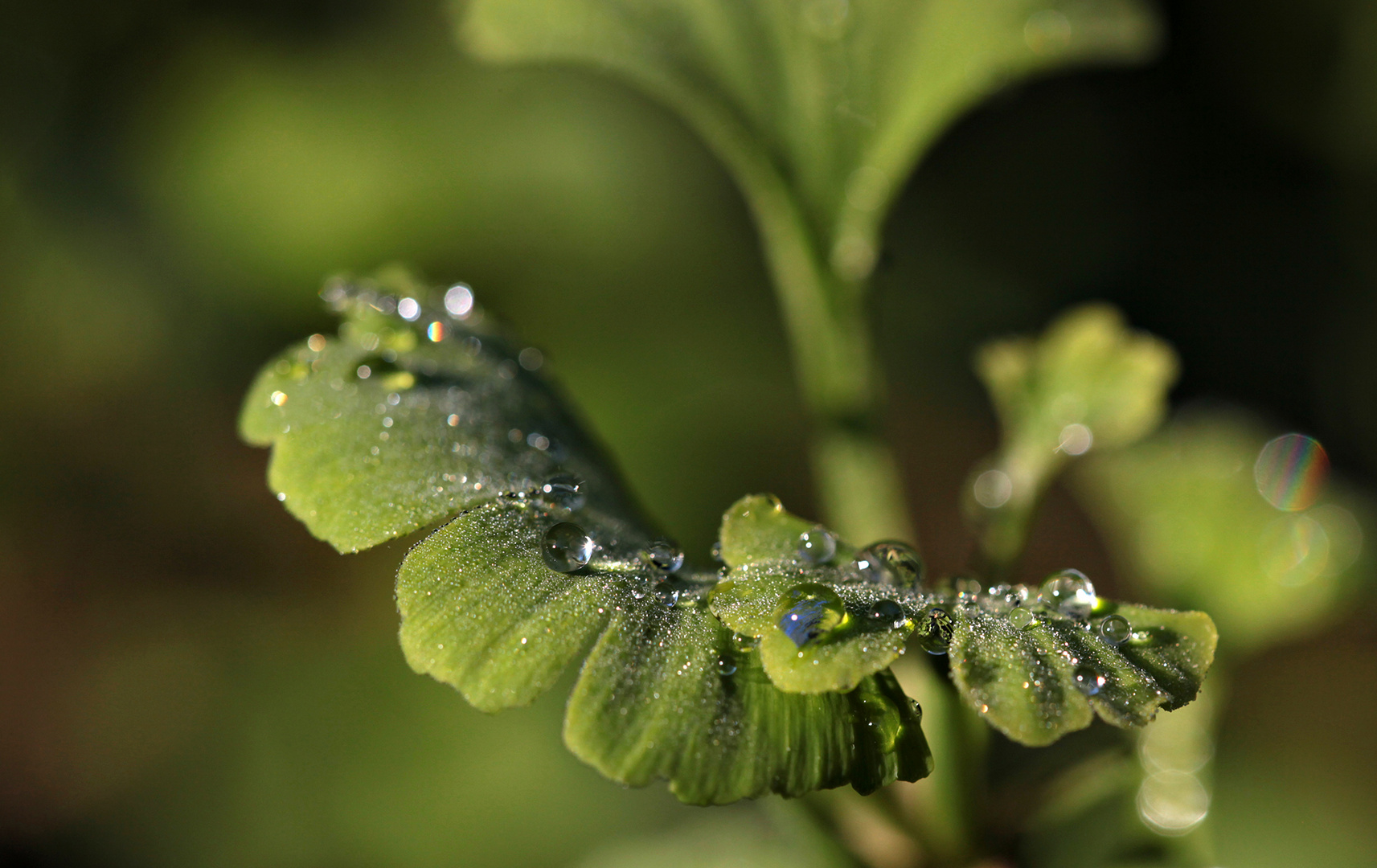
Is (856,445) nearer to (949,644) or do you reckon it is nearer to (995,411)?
(949,644)

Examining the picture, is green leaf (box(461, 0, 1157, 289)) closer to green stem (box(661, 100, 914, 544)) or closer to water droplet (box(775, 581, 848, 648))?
green stem (box(661, 100, 914, 544))

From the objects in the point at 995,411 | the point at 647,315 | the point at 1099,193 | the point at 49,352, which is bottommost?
the point at 49,352

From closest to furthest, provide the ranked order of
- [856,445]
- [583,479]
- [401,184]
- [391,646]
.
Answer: [583,479] < [856,445] < [391,646] < [401,184]

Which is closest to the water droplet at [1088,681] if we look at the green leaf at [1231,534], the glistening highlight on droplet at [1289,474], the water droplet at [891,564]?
the water droplet at [891,564]

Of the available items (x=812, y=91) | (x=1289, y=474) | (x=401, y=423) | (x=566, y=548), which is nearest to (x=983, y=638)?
(x=566, y=548)

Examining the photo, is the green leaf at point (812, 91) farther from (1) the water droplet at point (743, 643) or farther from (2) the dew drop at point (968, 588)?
(1) the water droplet at point (743, 643)

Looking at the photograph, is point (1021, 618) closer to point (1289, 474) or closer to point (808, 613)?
point (808, 613)

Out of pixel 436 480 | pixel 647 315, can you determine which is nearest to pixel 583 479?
pixel 436 480
